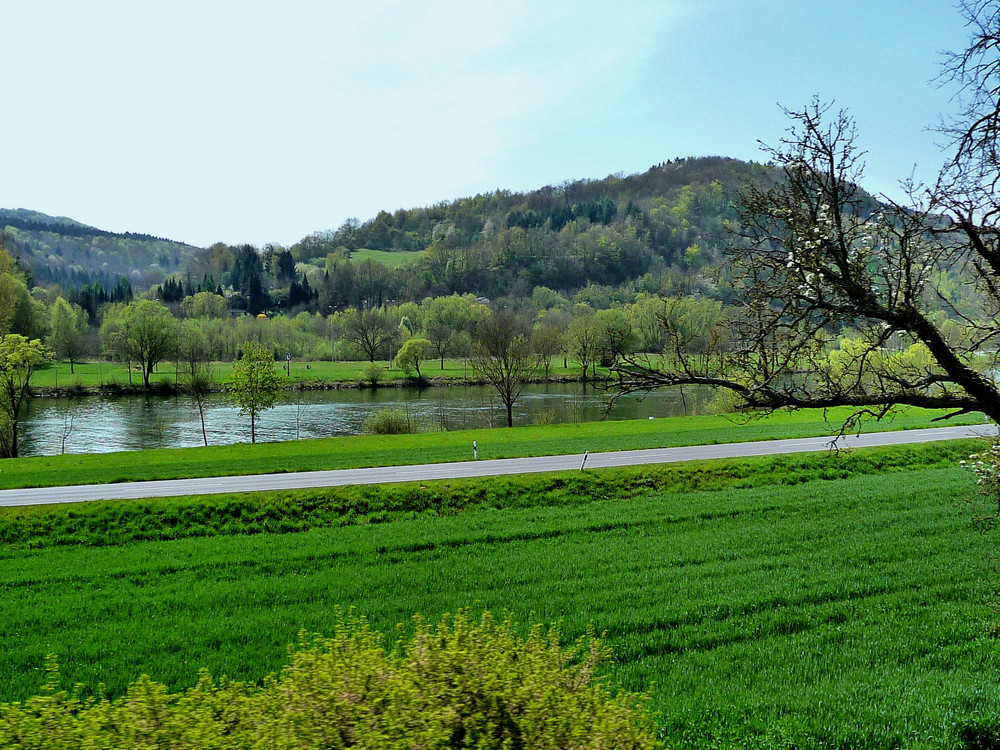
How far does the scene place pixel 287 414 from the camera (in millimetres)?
51656

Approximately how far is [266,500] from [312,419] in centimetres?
3307

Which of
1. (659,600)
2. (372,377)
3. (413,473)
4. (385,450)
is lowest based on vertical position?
(659,600)

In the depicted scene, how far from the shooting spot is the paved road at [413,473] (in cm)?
1744

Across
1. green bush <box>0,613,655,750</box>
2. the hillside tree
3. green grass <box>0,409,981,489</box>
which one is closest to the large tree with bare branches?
green bush <box>0,613,655,750</box>

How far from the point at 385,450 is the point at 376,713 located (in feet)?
70.2

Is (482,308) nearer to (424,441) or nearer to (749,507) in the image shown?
(424,441)

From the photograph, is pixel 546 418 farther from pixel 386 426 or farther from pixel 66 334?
pixel 66 334

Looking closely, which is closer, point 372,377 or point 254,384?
point 254,384

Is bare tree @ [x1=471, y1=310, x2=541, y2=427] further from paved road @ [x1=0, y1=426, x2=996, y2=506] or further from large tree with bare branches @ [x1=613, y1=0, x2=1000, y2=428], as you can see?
large tree with bare branches @ [x1=613, y1=0, x2=1000, y2=428]

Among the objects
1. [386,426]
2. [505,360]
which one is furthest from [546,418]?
[386,426]

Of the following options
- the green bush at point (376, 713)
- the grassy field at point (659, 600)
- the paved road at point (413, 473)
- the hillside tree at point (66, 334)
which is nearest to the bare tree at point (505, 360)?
the paved road at point (413, 473)

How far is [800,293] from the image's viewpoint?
18.2 ft

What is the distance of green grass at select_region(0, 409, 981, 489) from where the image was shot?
67.6 ft

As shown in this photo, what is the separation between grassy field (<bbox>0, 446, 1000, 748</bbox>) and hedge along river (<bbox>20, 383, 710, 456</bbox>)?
2580 centimetres
